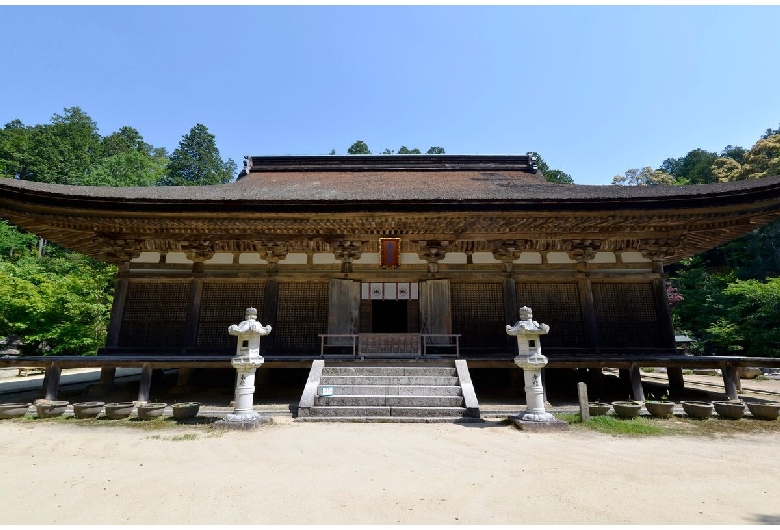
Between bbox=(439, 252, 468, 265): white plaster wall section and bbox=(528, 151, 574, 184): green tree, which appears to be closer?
bbox=(439, 252, 468, 265): white plaster wall section

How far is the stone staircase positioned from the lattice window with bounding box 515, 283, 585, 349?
3.56m

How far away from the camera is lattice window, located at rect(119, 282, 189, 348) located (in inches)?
433

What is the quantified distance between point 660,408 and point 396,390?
5779 millimetres

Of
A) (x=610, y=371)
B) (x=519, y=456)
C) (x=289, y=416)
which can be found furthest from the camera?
(x=610, y=371)

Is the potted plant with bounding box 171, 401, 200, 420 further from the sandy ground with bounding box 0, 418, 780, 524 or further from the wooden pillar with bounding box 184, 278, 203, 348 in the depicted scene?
the wooden pillar with bounding box 184, 278, 203, 348

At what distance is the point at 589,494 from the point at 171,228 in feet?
37.1

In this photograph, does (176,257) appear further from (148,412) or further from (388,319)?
(388,319)

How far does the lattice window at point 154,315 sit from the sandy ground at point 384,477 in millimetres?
4311

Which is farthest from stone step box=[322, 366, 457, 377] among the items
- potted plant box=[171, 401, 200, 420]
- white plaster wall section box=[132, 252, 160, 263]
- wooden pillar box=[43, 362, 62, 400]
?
wooden pillar box=[43, 362, 62, 400]

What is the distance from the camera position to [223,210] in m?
9.72

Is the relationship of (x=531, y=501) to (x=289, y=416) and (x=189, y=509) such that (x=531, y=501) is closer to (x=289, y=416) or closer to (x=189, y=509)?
(x=189, y=509)

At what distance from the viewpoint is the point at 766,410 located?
24.5ft

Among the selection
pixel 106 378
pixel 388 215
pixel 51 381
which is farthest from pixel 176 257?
pixel 388 215

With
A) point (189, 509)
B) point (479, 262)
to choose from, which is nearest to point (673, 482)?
point (189, 509)
